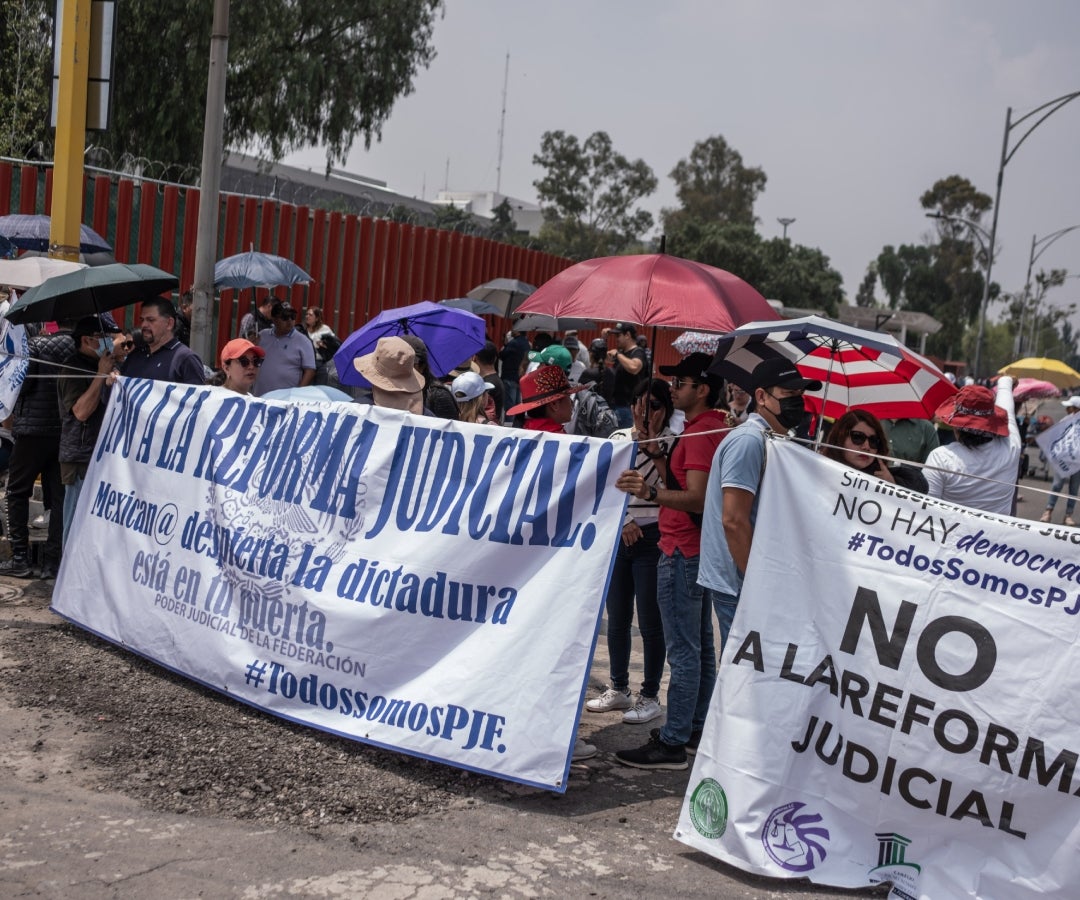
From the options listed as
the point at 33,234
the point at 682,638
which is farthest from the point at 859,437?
the point at 33,234

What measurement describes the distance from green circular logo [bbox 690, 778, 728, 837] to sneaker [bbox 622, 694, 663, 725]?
151 cm

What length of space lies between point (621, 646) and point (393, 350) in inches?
76.8

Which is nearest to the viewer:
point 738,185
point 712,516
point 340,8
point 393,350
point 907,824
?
point 907,824

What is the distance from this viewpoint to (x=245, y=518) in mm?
5879

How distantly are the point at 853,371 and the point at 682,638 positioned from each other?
2218 mm

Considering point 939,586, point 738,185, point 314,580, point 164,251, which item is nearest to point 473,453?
point 314,580

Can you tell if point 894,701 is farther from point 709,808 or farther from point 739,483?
point 739,483

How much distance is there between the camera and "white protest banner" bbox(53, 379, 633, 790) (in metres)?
4.83

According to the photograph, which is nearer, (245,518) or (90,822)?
(90,822)

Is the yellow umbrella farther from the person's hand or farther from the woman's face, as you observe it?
the person's hand

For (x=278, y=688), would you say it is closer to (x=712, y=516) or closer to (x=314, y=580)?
(x=314, y=580)

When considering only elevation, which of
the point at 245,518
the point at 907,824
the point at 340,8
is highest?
the point at 340,8

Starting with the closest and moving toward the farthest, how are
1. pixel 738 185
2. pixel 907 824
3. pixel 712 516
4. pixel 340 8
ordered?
1. pixel 907 824
2. pixel 712 516
3. pixel 340 8
4. pixel 738 185

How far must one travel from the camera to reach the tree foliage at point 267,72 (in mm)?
23484
